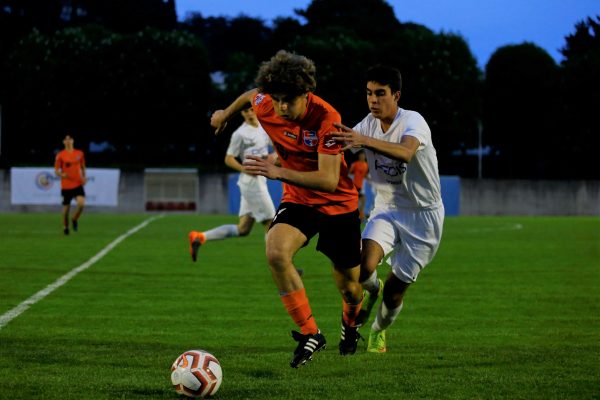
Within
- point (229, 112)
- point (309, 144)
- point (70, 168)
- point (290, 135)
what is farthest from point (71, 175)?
point (309, 144)

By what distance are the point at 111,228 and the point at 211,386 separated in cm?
2276

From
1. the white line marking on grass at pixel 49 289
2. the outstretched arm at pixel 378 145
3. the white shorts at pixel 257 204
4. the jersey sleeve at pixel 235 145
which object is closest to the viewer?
the outstretched arm at pixel 378 145

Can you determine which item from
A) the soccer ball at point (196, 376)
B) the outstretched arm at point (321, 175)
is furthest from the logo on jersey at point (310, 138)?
the soccer ball at point (196, 376)

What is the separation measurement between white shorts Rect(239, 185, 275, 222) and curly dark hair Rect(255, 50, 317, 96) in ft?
30.4

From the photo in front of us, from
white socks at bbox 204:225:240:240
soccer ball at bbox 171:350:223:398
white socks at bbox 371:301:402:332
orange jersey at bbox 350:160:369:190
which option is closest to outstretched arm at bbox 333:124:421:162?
white socks at bbox 371:301:402:332

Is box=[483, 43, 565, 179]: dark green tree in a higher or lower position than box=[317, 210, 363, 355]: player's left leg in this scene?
higher

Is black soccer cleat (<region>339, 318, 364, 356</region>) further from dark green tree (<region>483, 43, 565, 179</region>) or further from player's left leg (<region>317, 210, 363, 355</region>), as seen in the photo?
dark green tree (<region>483, 43, 565, 179</region>)

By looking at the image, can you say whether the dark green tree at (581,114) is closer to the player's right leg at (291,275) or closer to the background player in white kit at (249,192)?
the background player in white kit at (249,192)

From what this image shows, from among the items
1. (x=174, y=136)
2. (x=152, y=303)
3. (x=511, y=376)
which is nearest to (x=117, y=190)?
(x=174, y=136)

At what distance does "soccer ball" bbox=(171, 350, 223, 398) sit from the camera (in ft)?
20.6

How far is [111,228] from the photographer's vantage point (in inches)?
1130

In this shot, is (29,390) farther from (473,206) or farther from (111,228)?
(473,206)

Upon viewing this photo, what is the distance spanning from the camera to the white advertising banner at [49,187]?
40.8 meters

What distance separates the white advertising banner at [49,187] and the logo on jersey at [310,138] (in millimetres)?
33884
